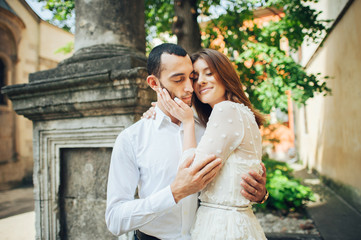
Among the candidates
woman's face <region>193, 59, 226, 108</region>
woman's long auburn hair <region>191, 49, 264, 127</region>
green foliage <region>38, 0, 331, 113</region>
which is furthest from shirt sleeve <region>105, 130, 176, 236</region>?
green foliage <region>38, 0, 331, 113</region>

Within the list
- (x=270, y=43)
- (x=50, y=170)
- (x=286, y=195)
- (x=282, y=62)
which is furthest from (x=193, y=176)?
(x=270, y=43)

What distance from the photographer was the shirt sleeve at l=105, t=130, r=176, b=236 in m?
1.32

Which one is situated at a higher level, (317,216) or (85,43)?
(85,43)

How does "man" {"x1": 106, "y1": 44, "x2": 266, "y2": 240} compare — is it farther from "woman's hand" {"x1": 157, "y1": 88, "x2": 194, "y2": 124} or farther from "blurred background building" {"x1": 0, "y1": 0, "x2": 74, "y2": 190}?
"blurred background building" {"x1": 0, "y1": 0, "x2": 74, "y2": 190}

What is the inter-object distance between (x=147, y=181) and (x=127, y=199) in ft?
0.51

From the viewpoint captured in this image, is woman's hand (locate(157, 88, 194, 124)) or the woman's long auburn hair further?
the woman's long auburn hair

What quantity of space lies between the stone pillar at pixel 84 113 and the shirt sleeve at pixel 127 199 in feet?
1.48

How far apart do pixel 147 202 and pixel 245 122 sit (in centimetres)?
73

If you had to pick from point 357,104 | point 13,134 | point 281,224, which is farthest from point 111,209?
point 13,134

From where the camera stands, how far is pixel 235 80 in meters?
1.82

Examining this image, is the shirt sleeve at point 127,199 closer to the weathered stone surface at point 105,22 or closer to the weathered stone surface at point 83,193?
the weathered stone surface at point 83,193

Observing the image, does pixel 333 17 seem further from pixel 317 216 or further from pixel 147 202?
pixel 147 202

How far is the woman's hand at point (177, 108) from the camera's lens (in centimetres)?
152

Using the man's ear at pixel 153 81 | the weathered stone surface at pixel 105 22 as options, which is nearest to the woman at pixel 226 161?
the man's ear at pixel 153 81
